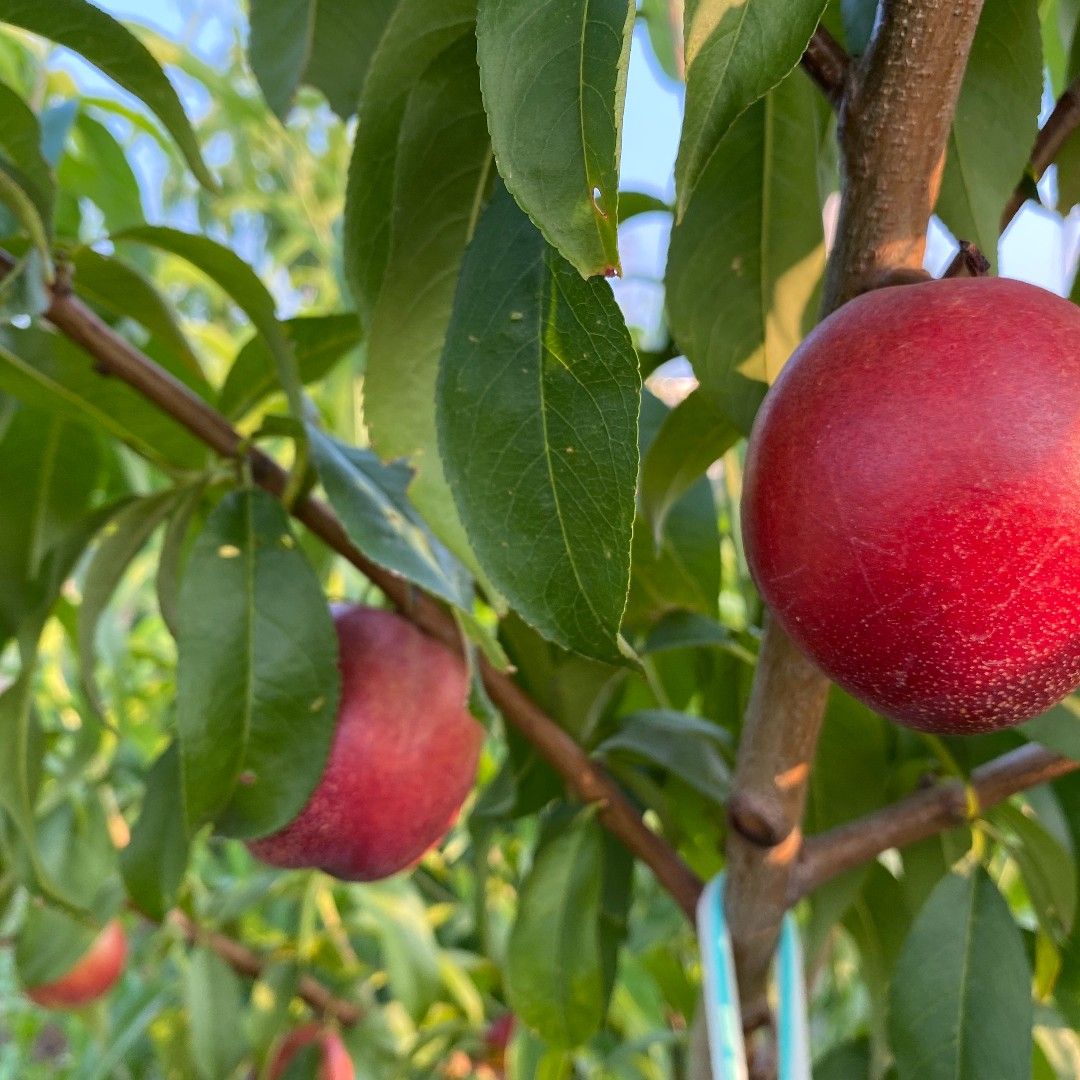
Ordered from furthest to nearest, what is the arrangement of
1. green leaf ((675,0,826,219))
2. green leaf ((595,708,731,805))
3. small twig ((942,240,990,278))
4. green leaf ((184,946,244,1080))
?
1. green leaf ((184,946,244,1080))
2. green leaf ((595,708,731,805))
3. small twig ((942,240,990,278))
4. green leaf ((675,0,826,219))

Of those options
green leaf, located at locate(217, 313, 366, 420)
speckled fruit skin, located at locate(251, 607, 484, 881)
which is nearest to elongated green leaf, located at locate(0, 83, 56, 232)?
green leaf, located at locate(217, 313, 366, 420)

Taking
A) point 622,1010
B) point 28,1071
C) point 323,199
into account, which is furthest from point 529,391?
point 28,1071

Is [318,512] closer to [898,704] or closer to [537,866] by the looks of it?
[537,866]

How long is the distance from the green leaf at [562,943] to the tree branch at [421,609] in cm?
2

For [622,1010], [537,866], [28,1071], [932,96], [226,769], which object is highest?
[932,96]

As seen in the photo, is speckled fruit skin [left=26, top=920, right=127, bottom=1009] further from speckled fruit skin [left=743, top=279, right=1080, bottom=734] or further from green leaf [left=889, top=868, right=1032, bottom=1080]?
speckled fruit skin [left=743, top=279, right=1080, bottom=734]

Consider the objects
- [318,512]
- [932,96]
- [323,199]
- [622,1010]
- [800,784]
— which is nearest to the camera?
[932,96]

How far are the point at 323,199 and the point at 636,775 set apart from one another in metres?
1.52

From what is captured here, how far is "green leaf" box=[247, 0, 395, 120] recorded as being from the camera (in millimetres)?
539

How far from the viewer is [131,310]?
600mm

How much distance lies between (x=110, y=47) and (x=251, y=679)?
0.27 m

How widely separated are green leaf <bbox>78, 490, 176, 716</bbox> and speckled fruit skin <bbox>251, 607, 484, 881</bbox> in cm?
11

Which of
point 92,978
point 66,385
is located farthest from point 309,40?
point 92,978

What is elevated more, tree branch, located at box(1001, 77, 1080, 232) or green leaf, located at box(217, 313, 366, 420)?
tree branch, located at box(1001, 77, 1080, 232)
